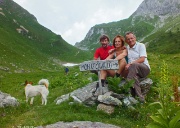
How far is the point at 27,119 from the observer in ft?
36.5

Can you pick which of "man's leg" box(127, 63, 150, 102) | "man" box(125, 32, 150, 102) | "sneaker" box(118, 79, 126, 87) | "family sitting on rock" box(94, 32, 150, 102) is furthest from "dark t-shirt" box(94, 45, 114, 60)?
"man's leg" box(127, 63, 150, 102)

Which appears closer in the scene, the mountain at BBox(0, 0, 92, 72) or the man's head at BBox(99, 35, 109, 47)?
the man's head at BBox(99, 35, 109, 47)

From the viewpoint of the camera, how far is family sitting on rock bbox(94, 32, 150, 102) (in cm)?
1242

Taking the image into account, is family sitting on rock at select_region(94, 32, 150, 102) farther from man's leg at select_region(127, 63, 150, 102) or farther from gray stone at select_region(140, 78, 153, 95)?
gray stone at select_region(140, 78, 153, 95)

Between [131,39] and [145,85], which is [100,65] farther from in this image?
[145,85]

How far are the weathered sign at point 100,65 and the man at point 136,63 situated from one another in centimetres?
70

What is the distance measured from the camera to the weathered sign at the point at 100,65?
12125 millimetres

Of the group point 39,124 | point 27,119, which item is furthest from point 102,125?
point 27,119

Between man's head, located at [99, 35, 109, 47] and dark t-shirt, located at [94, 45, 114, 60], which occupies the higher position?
man's head, located at [99, 35, 109, 47]

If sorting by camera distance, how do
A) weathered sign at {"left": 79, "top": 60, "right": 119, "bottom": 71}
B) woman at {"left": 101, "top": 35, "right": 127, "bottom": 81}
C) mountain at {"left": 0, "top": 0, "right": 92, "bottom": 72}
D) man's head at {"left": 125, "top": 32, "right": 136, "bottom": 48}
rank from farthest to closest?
mountain at {"left": 0, "top": 0, "right": 92, "bottom": 72} < woman at {"left": 101, "top": 35, "right": 127, "bottom": 81} < man's head at {"left": 125, "top": 32, "right": 136, "bottom": 48} < weathered sign at {"left": 79, "top": 60, "right": 119, "bottom": 71}

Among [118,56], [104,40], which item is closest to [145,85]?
[118,56]

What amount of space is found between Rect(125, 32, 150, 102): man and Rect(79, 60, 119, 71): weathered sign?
0.70 metres

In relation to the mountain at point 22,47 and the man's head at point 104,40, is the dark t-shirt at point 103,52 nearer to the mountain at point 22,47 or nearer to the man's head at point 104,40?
the man's head at point 104,40

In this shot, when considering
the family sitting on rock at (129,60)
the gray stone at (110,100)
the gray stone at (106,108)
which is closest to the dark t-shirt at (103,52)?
the family sitting on rock at (129,60)
